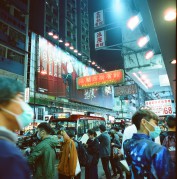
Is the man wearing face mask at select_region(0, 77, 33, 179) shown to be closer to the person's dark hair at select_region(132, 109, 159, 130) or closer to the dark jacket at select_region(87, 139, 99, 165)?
the person's dark hair at select_region(132, 109, 159, 130)

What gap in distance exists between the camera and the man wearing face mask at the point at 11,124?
4.28ft

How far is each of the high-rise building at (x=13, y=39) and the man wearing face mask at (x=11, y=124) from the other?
26.4 metres

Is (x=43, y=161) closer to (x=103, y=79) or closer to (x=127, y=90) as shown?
(x=127, y=90)

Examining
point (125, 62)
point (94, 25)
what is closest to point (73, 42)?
point (94, 25)

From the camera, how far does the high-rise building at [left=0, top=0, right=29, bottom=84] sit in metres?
26.7

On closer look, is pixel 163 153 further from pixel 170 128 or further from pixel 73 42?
pixel 73 42

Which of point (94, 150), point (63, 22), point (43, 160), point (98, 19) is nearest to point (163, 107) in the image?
point (94, 150)

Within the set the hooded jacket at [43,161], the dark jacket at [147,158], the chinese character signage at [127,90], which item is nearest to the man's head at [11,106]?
the dark jacket at [147,158]

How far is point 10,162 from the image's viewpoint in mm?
1311

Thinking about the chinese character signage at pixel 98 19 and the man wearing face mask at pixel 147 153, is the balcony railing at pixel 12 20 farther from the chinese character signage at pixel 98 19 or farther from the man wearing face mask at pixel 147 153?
the man wearing face mask at pixel 147 153

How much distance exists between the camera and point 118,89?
16188 millimetres

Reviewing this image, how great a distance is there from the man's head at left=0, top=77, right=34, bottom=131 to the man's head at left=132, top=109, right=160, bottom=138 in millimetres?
1706

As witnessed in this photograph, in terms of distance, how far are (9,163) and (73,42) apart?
183ft

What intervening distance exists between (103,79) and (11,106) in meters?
15.6
